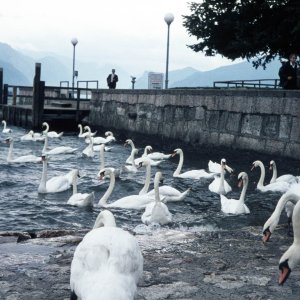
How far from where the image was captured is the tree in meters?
22.1

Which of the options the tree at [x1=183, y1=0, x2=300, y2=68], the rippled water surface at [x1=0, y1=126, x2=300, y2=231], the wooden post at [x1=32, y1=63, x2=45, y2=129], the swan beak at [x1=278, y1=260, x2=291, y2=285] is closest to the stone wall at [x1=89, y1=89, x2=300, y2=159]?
the rippled water surface at [x1=0, y1=126, x2=300, y2=231]

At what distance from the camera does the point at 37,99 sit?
30438 millimetres

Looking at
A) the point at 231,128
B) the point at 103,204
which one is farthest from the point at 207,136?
the point at 103,204

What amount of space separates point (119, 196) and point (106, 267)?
9967 mm

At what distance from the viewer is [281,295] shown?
16.7 feet

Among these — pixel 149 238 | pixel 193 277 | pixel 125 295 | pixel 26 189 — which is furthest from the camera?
pixel 26 189

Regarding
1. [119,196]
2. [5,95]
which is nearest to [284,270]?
[119,196]

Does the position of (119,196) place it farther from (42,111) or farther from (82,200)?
(42,111)

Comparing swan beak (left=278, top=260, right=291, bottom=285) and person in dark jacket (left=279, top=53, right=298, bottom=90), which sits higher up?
person in dark jacket (left=279, top=53, right=298, bottom=90)

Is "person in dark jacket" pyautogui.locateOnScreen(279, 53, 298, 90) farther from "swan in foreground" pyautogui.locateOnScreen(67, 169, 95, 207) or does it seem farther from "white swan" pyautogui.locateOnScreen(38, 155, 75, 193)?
"swan in foreground" pyautogui.locateOnScreen(67, 169, 95, 207)

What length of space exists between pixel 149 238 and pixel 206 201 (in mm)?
5537

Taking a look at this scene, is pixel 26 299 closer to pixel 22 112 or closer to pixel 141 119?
pixel 141 119

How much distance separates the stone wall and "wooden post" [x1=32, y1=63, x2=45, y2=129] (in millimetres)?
4453

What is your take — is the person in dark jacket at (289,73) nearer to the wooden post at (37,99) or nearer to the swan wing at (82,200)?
the swan wing at (82,200)
